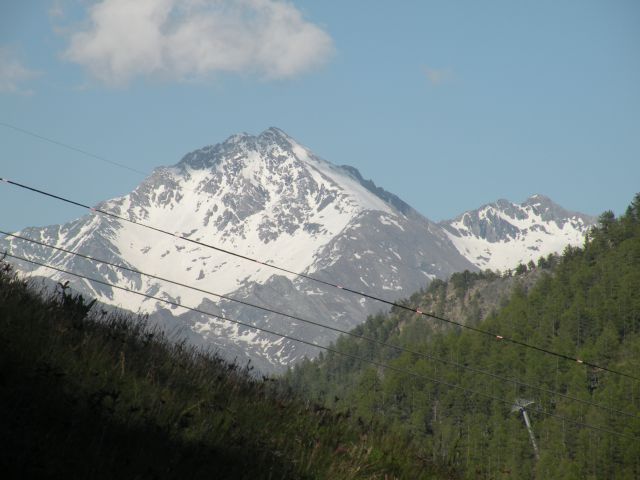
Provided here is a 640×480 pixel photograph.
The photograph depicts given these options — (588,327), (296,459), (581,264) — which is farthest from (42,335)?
(581,264)

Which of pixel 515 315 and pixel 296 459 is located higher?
pixel 515 315

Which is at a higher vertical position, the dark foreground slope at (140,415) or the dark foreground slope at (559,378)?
the dark foreground slope at (559,378)

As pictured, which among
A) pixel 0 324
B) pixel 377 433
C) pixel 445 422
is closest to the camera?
pixel 0 324

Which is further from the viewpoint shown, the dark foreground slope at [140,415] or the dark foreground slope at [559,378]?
the dark foreground slope at [559,378]

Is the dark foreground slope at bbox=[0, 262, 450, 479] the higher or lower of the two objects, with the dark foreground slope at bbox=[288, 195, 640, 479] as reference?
lower

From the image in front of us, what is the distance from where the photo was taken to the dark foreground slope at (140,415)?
671 cm

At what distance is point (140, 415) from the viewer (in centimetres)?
761

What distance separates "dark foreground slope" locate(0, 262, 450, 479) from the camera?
22.0 ft

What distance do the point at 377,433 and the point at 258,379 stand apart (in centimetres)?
148

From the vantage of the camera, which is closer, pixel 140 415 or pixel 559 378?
pixel 140 415

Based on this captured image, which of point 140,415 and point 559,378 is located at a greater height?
point 559,378

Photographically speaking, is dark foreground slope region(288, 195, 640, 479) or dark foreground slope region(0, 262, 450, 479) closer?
dark foreground slope region(0, 262, 450, 479)

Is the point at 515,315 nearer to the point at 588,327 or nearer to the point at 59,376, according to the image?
the point at 588,327

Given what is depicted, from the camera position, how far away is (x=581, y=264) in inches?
7584
